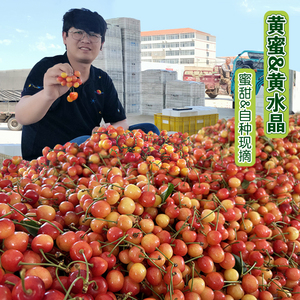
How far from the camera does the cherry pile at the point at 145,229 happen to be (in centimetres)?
60

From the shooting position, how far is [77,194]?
865 mm

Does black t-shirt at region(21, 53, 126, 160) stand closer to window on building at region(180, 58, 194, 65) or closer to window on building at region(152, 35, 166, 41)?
window on building at region(180, 58, 194, 65)

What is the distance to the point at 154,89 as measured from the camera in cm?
637

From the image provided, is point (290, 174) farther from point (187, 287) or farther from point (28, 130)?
point (28, 130)

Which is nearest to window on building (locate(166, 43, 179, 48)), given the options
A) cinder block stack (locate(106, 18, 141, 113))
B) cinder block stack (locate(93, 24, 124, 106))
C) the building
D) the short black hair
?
the building

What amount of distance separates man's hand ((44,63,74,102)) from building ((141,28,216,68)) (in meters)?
23.5

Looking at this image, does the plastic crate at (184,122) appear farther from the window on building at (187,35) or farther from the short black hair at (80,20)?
the window on building at (187,35)

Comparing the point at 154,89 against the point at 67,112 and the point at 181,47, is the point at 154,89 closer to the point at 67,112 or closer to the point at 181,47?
the point at 67,112

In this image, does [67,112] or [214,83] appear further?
[214,83]

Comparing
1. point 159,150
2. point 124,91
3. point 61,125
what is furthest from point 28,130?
point 124,91

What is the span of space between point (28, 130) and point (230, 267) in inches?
92.9

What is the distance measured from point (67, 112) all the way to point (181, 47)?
27791mm

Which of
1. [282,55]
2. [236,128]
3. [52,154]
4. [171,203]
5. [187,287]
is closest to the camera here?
[187,287]

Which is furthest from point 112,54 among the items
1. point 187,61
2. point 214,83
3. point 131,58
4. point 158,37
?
point 158,37
